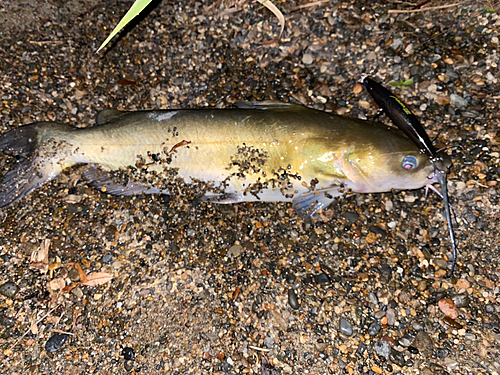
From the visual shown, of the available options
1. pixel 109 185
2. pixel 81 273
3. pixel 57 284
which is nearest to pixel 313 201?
pixel 109 185

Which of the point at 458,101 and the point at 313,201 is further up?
the point at 458,101

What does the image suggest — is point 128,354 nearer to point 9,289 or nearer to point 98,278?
point 98,278

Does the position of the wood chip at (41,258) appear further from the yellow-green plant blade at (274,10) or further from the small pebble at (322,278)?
the yellow-green plant blade at (274,10)

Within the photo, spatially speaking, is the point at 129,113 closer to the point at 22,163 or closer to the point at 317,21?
the point at 22,163

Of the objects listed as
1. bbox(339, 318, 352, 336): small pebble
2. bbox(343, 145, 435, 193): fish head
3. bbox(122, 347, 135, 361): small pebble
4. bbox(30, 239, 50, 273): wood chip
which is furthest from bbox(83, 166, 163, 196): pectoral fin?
bbox(339, 318, 352, 336): small pebble

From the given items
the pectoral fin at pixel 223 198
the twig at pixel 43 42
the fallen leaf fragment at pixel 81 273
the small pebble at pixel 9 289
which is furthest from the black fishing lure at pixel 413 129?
the small pebble at pixel 9 289

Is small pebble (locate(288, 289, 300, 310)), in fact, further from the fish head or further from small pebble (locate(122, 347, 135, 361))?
small pebble (locate(122, 347, 135, 361))
